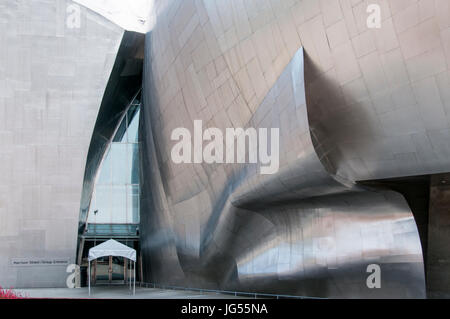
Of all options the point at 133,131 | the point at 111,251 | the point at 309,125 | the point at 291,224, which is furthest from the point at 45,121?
the point at 309,125

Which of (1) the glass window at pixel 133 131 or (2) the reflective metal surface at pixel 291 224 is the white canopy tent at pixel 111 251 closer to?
(2) the reflective metal surface at pixel 291 224

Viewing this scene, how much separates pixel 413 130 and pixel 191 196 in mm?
10398

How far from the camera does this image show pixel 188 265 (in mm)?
20000

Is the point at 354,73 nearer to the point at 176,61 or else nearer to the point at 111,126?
the point at 176,61

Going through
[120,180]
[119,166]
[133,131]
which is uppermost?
[133,131]

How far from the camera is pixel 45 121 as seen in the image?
918 inches

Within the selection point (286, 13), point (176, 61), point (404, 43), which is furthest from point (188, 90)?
point (404, 43)

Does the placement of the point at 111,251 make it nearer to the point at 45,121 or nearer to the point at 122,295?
the point at 122,295

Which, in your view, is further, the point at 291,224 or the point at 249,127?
the point at 291,224

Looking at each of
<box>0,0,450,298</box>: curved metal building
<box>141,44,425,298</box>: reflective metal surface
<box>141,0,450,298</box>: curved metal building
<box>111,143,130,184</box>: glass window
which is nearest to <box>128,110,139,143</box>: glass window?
<box>111,143,130,184</box>: glass window

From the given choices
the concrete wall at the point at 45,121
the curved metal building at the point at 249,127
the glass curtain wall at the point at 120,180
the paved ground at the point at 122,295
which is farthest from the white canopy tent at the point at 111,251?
the glass curtain wall at the point at 120,180

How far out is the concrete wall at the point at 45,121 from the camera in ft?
75.4

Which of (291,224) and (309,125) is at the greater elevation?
(309,125)
